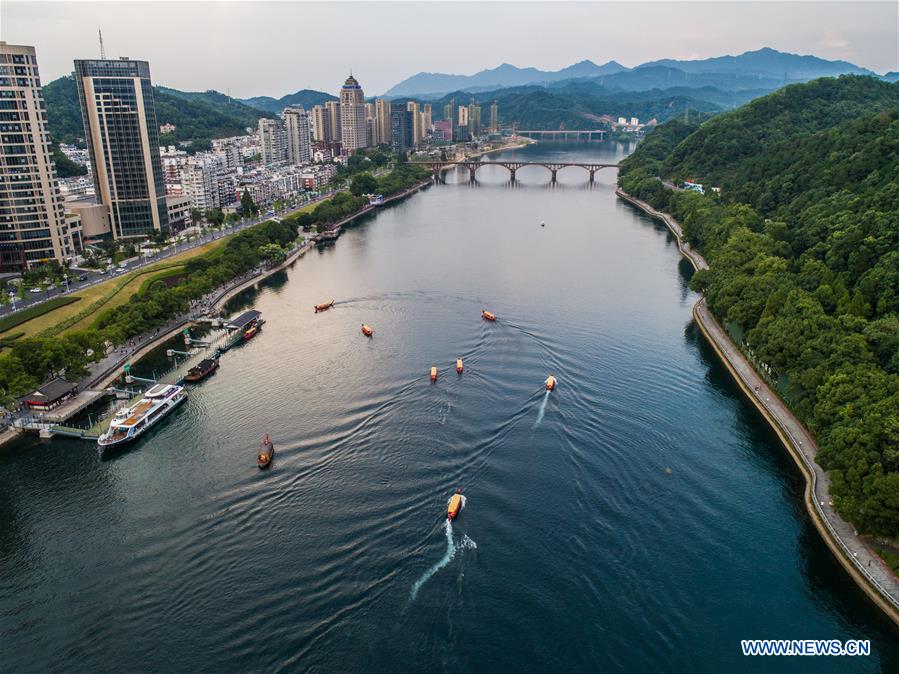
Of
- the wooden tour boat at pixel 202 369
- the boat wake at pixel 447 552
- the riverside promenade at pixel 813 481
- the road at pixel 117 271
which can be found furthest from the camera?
the road at pixel 117 271

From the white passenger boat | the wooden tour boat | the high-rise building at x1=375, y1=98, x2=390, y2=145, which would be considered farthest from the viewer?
the high-rise building at x1=375, y1=98, x2=390, y2=145

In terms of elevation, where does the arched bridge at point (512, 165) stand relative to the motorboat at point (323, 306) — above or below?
above

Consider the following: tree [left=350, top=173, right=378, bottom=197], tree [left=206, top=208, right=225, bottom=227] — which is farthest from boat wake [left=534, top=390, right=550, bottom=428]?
tree [left=350, top=173, right=378, bottom=197]

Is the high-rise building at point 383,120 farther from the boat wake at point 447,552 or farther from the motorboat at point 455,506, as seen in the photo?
the boat wake at point 447,552

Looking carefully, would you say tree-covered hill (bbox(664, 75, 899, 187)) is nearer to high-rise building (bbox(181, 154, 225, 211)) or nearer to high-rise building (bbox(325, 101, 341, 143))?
high-rise building (bbox(181, 154, 225, 211))

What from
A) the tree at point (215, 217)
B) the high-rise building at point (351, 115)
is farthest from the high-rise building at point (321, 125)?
the tree at point (215, 217)
